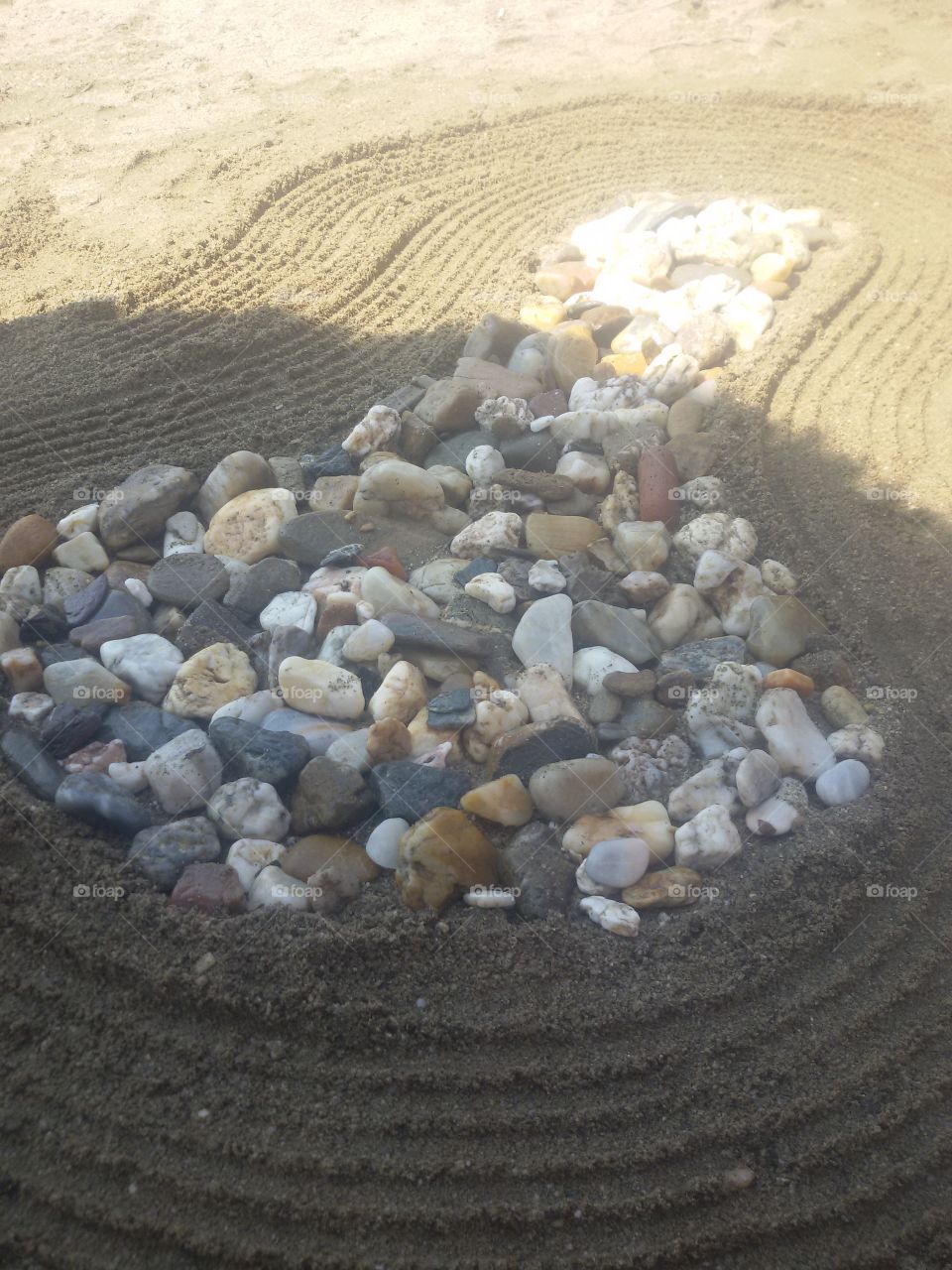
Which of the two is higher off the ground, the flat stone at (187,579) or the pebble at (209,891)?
the flat stone at (187,579)

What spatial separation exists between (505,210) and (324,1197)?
6.05 metres

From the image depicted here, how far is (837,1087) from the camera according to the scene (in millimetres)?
2523

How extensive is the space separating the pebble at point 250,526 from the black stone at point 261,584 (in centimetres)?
12

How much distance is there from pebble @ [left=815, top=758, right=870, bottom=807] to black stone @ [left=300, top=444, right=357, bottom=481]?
2.52m

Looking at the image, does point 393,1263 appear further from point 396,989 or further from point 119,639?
point 119,639

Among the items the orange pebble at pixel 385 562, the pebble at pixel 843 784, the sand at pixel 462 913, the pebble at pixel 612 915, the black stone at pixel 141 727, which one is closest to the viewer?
the sand at pixel 462 913

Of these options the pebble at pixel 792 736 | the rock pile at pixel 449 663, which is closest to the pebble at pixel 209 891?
the rock pile at pixel 449 663

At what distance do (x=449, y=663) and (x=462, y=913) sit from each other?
3.48 feet

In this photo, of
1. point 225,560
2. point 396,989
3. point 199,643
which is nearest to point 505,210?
point 225,560

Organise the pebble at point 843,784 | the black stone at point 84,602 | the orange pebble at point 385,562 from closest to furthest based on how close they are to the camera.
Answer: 1. the pebble at point 843,784
2. the black stone at point 84,602
3. the orange pebble at point 385,562

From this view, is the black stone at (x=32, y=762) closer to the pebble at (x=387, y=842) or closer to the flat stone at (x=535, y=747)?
the pebble at (x=387, y=842)

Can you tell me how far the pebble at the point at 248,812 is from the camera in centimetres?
311

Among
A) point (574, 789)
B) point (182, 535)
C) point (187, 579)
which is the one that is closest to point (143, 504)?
point (182, 535)

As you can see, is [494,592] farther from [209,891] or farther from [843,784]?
[209,891]
